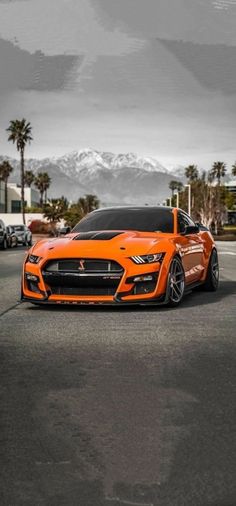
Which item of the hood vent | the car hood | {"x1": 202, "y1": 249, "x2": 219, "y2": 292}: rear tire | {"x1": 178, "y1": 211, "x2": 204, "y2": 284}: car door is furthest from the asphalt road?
{"x1": 202, "y1": 249, "x2": 219, "y2": 292}: rear tire

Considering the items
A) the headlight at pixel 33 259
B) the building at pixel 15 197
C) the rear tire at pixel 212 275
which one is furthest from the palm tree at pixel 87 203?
the headlight at pixel 33 259

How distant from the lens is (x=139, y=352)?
6746 mm

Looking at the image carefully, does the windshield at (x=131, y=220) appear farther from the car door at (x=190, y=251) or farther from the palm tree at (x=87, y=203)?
the palm tree at (x=87, y=203)

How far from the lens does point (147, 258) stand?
9445 millimetres

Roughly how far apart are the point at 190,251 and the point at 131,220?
38.8 inches

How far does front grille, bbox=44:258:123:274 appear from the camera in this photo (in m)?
9.35

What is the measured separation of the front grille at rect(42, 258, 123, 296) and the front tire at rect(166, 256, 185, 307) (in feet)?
2.58

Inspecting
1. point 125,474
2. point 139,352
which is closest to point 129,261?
point 139,352

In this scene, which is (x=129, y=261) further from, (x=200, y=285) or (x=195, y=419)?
(x=195, y=419)

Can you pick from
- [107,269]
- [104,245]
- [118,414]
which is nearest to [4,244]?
[104,245]

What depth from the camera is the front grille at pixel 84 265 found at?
935 cm

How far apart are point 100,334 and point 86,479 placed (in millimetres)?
4302

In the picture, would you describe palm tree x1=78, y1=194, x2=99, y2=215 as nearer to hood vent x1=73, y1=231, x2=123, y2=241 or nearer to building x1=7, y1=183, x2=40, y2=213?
building x1=7, y1=183, x2=40, y2=213

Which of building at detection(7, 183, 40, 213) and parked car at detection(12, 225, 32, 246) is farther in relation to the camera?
building at detection(7, 183, 40, 213)
